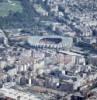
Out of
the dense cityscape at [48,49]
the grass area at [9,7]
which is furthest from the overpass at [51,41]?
the grass area at [9,7]

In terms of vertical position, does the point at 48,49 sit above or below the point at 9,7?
below

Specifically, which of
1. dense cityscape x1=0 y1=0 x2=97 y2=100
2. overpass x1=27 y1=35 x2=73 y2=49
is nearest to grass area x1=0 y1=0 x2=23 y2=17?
dense cityscape x1=0 y1=0 x2=97 y2=100

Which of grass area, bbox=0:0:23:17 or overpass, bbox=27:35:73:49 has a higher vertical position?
grass area, bbox=0:0:23:17

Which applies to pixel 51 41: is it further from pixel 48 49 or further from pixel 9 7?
pixel 9 7

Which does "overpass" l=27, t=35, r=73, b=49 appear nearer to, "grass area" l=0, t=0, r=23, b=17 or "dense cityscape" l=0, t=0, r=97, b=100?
"dense cityscape" l=0, t=0, r=97, b=100

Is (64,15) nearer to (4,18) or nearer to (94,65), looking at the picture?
(4,18)

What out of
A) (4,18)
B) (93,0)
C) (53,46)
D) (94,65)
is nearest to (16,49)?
(53,46)

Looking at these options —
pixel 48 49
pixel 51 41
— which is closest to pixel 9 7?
pixel 51 41

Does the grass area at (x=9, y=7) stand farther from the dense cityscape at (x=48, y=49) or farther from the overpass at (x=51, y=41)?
the overpass at (x=51, y=41)

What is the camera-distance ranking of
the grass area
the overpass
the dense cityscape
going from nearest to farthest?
1. the dense cityscape
2. the overpass
3. the grass area
